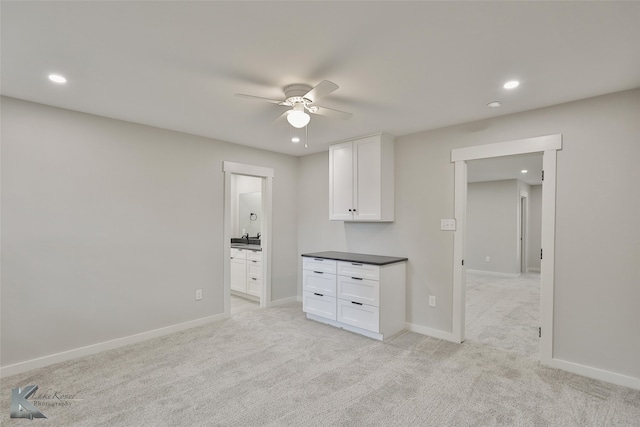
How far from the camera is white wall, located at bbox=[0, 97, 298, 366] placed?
2.71 meters

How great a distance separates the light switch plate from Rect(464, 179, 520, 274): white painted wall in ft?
16.1

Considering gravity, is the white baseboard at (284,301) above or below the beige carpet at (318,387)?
below

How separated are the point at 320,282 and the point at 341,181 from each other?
1.34 m

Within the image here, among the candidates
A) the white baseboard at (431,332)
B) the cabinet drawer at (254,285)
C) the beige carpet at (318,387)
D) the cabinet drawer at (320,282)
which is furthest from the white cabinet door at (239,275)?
the white baseboard at (431,332)

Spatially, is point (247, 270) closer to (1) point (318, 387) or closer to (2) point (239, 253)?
(2) point (239, 253)

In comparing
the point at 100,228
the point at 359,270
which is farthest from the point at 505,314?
the point at 100,228

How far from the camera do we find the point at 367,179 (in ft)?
12.8

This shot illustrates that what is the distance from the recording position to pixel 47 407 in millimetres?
2189

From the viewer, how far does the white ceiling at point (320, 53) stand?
1.59 m

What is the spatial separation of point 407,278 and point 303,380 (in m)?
1.83

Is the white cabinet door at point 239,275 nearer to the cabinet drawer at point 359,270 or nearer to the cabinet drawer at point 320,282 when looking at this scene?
the cabinet drawer at point 320,282

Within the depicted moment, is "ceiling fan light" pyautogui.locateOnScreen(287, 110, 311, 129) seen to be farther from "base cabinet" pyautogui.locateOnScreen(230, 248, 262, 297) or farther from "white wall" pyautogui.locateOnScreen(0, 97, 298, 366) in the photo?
"base cabinet" pyautogui.locateOnScreen(230, 248, 262, 297)

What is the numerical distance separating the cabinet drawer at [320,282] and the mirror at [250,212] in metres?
2.26

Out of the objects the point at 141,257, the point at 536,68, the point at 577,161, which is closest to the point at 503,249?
the point at 577,161
